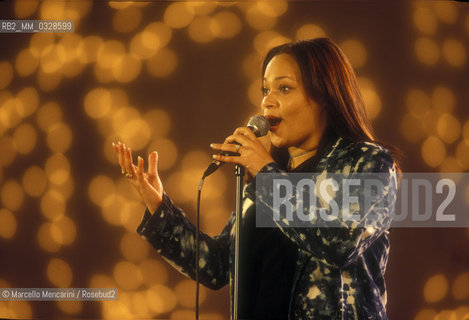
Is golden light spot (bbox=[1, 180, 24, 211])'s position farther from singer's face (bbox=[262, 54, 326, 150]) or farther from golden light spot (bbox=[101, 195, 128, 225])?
singer's face (bbox=[262, 54, 326, 150])

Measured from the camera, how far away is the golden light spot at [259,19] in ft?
6.30

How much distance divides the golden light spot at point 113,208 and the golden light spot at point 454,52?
1552mm

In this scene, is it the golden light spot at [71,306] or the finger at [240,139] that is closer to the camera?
the finger at [240,139]

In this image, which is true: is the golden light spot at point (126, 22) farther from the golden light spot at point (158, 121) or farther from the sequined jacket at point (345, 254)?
the sequined jacket at point (345, 254)

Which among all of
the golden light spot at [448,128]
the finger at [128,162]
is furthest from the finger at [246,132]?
the golden light spot at [448,128]

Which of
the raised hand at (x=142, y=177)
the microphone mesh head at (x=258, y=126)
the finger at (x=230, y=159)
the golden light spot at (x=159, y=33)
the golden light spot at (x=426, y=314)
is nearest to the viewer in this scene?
the finger at (x=230, y=159)

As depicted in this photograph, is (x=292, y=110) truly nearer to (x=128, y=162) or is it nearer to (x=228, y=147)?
(x=228, y=147)

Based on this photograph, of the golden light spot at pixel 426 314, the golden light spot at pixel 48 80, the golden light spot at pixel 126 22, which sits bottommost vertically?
the golden light spot at pixel 426 314

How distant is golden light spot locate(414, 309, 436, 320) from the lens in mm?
1844

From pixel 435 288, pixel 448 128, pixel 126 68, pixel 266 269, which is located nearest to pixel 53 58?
pixel 126 68

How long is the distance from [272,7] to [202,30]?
12.8 inches

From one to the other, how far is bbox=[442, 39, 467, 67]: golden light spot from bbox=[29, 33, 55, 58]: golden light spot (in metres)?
1.75

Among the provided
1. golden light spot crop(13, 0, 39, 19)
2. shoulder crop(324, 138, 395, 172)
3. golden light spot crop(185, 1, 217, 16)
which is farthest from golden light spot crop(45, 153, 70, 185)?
Result: shoulder crop(324, 138, 395, 172)

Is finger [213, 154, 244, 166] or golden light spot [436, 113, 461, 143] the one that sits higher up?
golden light spot [436, 113, 461, 143]
